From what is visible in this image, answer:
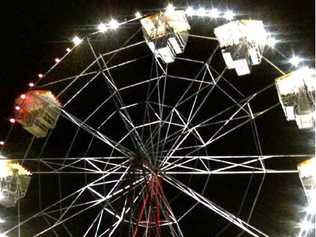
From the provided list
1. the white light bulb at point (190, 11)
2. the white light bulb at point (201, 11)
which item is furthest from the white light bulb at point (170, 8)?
the white light bulb at point (201, 11)

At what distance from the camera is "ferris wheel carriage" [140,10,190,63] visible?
9.21 metres

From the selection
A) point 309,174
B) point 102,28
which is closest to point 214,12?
point 102,28

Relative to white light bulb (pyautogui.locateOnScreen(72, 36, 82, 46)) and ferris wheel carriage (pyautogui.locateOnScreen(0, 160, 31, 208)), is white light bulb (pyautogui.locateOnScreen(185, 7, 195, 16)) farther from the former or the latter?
ferris wheel carriage (pyautogui.locateOnScreen(0, 160, 31, 208))

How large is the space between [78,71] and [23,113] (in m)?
1.06

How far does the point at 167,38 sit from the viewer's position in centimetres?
927

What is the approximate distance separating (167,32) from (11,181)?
139 inches

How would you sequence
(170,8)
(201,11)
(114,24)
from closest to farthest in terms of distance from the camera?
(201,11) < (170,8) < (114,24)

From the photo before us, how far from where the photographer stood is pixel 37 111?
10086 mm

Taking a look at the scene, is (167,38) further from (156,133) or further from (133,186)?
(133,186)

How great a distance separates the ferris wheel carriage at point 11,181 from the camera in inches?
408

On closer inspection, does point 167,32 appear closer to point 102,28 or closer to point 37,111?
point 102,28

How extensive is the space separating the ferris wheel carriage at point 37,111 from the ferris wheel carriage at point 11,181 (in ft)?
2.11

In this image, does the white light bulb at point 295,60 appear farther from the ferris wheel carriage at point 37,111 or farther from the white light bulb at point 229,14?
the ferris wheel carriage at point 37,111

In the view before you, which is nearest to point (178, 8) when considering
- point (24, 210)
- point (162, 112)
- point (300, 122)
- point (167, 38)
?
point (167, 38)
